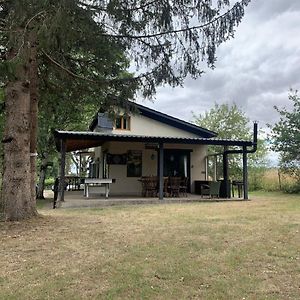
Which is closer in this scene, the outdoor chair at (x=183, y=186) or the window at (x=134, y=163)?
the outdoor chair at (x=183, y=186)

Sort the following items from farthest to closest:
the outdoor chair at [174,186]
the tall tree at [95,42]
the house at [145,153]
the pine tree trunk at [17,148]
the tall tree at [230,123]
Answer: the tall tree at [230,123]
the house at [145,153]
the outdoor chair at [174,186]
the pine tree trunk at [17,148]
the tall tree at [95,42]

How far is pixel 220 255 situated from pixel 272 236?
169 cm

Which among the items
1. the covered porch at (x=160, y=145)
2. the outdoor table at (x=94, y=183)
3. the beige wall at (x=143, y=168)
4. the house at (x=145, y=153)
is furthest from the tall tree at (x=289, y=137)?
the outdoor table at (x=94, y=183)

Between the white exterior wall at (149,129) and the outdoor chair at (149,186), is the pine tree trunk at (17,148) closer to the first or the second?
the outdoor chair at (149,186)

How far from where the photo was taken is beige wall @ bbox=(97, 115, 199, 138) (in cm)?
1666

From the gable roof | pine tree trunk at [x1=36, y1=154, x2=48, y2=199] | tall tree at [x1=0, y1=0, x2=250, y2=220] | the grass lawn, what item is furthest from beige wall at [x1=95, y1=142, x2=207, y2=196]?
the grass lawn

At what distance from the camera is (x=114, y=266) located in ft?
14.6

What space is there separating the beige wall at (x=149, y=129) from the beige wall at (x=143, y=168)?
0.85 meters

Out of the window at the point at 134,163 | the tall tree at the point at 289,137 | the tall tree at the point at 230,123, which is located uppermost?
the tall tree at the point at 230,123

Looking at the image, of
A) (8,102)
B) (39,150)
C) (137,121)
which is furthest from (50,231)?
(39,150)

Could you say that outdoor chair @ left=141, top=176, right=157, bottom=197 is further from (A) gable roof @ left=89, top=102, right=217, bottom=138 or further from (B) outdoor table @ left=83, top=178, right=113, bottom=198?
(A) gable roof @ left=89, top=102, right=217, bottom=138

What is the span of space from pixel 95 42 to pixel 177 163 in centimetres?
1002

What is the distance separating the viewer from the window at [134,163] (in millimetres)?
15992

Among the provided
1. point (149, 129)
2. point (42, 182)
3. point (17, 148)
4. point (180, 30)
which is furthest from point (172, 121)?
point (17, 148)
